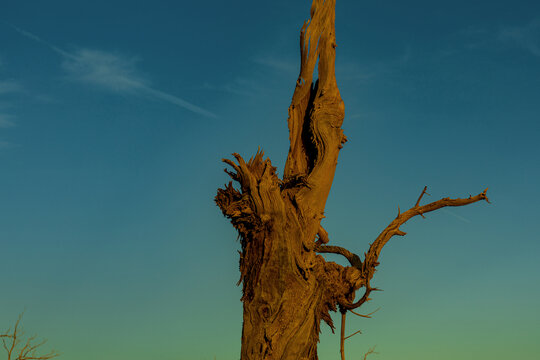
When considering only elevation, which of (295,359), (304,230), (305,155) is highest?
Result: (305,155)

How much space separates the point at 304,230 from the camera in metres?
9.05

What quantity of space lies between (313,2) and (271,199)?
14.0 ft

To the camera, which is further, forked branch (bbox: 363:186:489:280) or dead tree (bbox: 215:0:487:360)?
forked branch (bbox: 363:186:489:280)

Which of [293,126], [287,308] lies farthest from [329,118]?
[287,308]

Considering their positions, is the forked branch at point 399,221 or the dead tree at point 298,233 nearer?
the dead tree at point 298,233

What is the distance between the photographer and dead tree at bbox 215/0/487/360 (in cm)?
840

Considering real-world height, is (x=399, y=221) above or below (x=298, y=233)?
above

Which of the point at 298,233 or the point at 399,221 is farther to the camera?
the point at 399,221

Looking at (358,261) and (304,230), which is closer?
(304,230)

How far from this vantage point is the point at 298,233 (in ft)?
29.1

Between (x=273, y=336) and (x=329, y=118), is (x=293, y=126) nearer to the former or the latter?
(x=329, y=118)

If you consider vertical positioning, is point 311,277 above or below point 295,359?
above

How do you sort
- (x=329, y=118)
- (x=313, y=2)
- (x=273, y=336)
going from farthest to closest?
(x=313, y=2) < (x=329, y=118) < (x=273, y=336)

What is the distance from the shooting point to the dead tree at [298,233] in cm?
840
